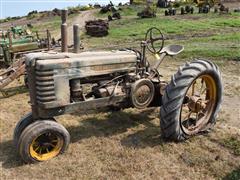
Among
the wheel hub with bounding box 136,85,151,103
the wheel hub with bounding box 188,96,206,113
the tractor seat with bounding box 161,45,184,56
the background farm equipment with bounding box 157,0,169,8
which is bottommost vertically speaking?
the wheel hub with bounding box 188,96,206,113

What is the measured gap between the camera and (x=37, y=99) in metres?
4.98

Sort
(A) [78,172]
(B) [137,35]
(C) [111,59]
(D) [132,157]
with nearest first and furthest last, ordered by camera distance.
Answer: (A) [78,172] → (D) [132,157] → (C) [111,59] → (B) [137,35]

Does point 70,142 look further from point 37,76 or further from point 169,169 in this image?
point 169,169

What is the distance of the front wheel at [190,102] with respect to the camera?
5191 mm

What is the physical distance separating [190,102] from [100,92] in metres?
1.41

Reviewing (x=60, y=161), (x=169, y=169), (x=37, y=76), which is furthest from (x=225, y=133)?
(x=37, y=76)

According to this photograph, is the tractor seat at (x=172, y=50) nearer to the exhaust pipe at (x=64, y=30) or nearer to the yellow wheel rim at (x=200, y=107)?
the yellow wheel rim at (x=200, y=107)

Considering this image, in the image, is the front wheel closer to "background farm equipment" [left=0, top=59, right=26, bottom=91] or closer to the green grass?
"background farm equipment" [left=0, top=59, right=26, bottom=91]

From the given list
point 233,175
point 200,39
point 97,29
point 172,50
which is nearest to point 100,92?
point 172,50

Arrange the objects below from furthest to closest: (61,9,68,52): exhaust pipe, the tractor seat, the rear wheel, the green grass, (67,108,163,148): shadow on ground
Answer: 1. the green grass
2. the tractor seat
3. (67,108,163,148): shadow on ground
4. (61,9,68,52): exhaust pipe
5. the rear wheel

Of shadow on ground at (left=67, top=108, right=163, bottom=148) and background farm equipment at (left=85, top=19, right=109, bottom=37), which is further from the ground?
background farm equipment at (left=85, top=19, right=109, bottom=37)

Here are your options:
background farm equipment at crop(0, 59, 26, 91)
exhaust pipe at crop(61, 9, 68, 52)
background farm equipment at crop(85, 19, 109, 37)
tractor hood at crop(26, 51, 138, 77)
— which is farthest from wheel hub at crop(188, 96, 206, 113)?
background farm equipment at crop(85, 19, 109, 37)

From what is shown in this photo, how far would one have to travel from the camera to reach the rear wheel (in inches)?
190

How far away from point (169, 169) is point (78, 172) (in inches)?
45.6
